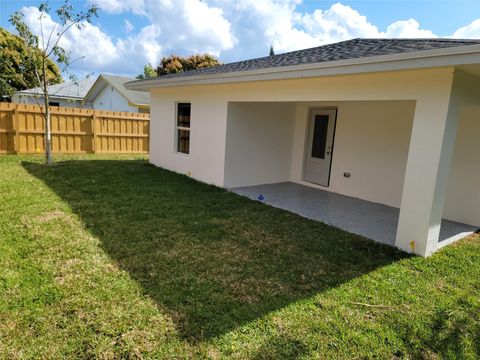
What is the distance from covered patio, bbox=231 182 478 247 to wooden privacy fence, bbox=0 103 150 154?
7.89m

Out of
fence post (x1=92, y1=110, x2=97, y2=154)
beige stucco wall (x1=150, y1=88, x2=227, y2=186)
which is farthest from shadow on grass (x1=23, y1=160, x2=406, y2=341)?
fence post (x1=92, y1=110, x2=97, y2=154)

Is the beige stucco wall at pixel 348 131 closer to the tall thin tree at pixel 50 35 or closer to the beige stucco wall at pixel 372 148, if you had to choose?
the beige stucco wall at pixel 372 148

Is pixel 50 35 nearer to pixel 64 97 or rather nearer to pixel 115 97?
pixel 115 97

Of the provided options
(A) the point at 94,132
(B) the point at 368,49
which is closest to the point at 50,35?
(A) the point at 94,132

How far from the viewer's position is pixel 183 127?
9.62 meters

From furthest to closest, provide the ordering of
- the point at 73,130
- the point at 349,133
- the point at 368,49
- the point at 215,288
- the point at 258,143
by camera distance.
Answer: the point at 73,130 < the point at 258,143 < the point at 349,133 < the point at 368,49 < the point at 215,288

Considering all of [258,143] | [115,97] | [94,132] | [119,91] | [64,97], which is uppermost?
[119,91]

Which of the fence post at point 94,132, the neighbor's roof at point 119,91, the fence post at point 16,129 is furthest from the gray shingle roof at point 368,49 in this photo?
the neighbor's roof at point 119,91

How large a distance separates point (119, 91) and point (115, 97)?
1.25m

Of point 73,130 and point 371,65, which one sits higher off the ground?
point 371,65

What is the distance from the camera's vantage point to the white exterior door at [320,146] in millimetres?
8516

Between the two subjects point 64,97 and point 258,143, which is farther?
point 64,97

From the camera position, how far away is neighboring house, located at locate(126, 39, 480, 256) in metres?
4.41

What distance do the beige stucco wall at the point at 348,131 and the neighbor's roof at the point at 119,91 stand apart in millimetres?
9388
